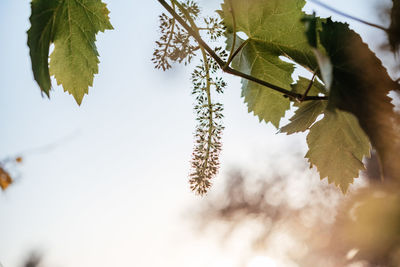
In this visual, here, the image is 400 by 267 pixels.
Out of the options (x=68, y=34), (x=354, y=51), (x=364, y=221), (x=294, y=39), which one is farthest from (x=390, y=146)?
(x=68, y=34)

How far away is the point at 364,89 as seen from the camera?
0.56m

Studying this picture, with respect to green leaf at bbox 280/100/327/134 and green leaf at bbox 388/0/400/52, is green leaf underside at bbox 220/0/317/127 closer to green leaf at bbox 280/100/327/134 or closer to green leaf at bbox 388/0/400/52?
green leaf at bbox 280/100/327/134

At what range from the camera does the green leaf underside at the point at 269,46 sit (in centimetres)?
91

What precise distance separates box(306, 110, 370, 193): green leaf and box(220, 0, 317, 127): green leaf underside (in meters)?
0.17

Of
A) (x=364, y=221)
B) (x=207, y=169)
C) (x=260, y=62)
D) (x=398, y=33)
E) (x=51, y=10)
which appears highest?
(x=260, y=62)

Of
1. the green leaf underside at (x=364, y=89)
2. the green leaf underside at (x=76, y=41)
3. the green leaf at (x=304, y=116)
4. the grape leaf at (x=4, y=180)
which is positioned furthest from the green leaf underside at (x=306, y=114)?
the grape leaf at (x=4, y=180)

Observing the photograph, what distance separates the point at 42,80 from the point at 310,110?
2.41 feet

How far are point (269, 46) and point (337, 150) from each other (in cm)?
39

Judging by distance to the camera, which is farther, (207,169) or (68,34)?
(207,169)

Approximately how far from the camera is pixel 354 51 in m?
0.62

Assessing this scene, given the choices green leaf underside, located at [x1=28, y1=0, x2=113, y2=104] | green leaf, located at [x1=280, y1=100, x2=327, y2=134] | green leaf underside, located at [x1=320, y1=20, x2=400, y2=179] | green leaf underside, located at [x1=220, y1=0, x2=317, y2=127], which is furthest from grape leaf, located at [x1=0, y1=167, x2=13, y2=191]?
green leaf underside, located at [x1=320, y1=20, x2=400, y2=179]

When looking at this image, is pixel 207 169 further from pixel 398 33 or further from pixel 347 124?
pixel 398 33

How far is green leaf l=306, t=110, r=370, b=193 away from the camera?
33.9 inches

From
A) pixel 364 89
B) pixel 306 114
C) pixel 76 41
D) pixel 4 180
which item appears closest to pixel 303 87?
pixel 306 114
